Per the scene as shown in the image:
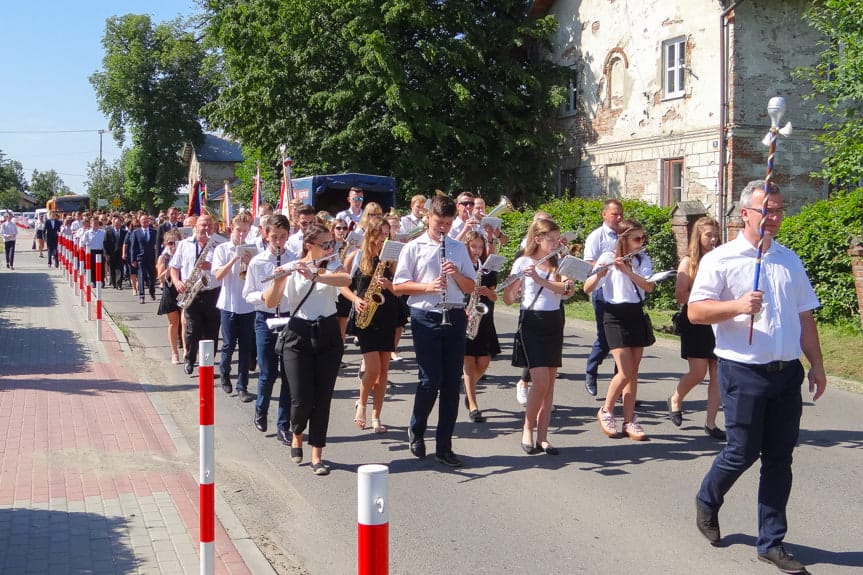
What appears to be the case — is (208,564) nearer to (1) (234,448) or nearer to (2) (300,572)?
(2) (300,572)

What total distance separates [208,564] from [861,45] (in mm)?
15460

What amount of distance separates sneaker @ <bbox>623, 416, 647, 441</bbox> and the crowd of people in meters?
0.01

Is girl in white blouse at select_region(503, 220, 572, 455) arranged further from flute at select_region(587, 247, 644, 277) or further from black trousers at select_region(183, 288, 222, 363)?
black trousers at select_region(183, 288, 222, 363)

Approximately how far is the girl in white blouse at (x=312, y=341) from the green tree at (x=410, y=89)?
21.0 meters

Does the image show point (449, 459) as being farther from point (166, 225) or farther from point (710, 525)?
point (166, 225)

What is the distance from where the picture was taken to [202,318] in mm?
10766

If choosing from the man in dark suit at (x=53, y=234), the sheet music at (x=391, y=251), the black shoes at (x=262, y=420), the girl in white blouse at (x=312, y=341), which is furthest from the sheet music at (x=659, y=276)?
the man in dark suit at (x=53, y=234)

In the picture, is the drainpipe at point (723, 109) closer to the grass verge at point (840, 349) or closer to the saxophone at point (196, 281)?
the grass verge at point (840, 349)

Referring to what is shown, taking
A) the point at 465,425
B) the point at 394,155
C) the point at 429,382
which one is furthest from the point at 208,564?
the point at 394,155

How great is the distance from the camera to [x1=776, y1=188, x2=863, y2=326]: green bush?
46.2 ft

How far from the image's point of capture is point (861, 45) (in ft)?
52.5

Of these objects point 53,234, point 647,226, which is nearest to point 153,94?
point 53,234

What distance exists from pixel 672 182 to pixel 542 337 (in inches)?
764

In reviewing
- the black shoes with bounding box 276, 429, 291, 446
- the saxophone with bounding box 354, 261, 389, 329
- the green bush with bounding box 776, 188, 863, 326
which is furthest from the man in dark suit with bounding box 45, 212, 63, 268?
the saxophone with bounding box 354, 261, 389, 329
